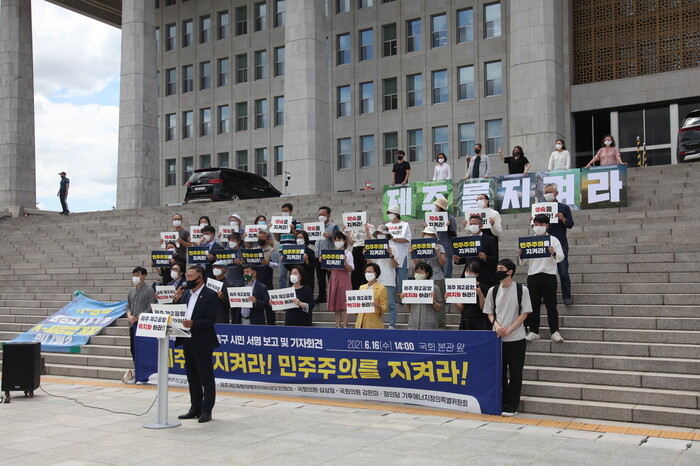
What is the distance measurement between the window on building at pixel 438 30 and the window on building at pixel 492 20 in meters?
2.37

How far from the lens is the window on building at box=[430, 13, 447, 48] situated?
1672 inches

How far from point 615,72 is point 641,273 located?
84.0 ft

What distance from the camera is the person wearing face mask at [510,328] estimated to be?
1007 cm

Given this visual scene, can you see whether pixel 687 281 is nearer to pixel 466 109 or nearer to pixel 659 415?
pixel 659 415

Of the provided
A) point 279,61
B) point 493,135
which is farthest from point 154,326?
point 279,61

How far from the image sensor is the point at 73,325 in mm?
16750

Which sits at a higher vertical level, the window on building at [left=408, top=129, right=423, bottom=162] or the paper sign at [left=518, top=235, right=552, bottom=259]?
the window on building at [left=408, top=129, right=423, bottom=162]

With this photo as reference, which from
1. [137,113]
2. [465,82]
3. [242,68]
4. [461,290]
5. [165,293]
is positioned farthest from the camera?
[242,68]

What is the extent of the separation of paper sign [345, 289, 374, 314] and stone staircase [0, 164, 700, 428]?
2073 millimetres

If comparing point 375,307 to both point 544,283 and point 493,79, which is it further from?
point 493,79

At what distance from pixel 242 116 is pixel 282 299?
37.9 m

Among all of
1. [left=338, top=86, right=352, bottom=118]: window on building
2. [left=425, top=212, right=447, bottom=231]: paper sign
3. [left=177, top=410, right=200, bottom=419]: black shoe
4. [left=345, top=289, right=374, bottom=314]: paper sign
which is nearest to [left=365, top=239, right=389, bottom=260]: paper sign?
[left=425, top=212, right=447, bottom=231]: paper sign

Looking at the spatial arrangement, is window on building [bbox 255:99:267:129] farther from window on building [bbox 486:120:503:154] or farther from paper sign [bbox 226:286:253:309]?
paper sign [bbox 226:286:253:309]

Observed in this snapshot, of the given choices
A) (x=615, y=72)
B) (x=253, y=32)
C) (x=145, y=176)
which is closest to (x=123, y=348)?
(x=145, y=176)
